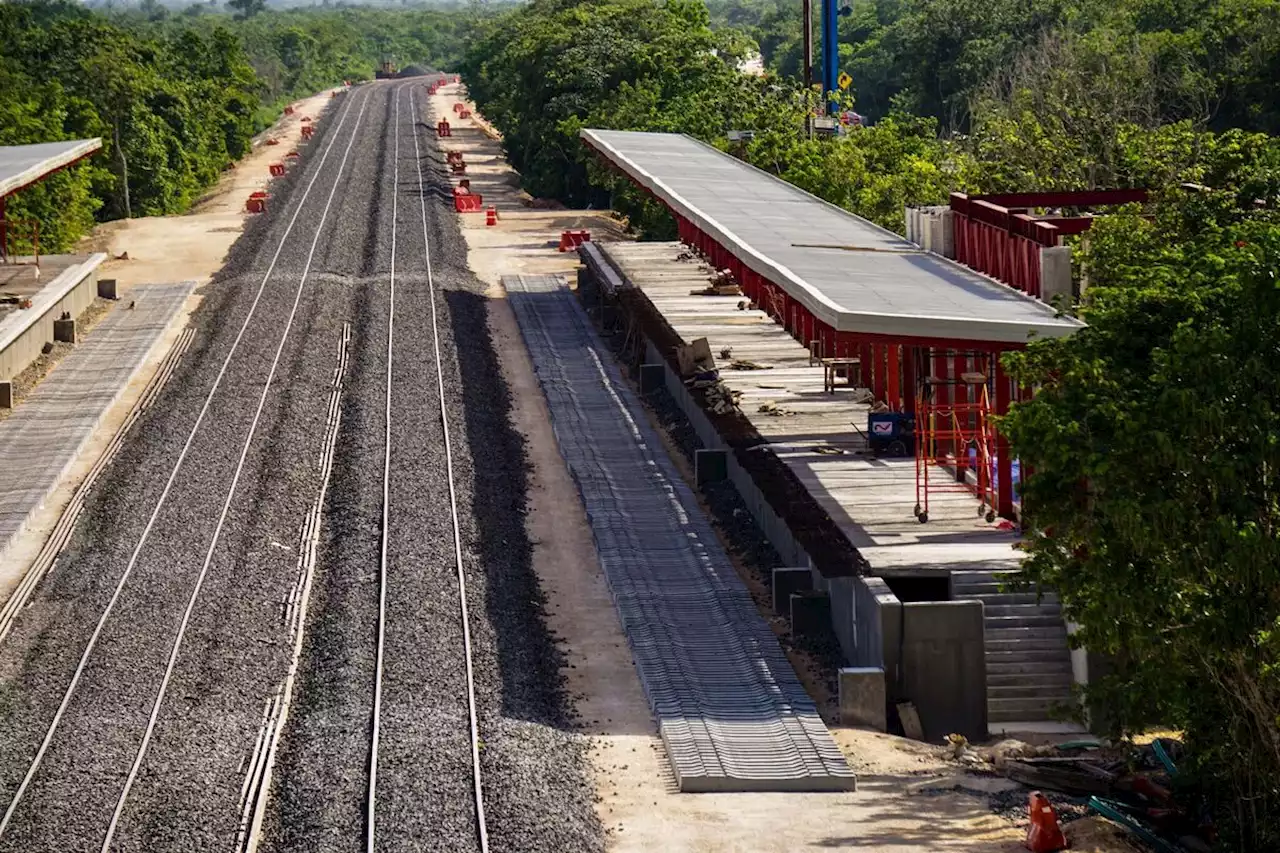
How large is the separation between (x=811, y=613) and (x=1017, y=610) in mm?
2518

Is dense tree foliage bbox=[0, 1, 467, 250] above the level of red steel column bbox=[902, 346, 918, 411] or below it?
above

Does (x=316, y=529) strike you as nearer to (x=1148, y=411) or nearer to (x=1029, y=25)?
(x=1148, y=411)

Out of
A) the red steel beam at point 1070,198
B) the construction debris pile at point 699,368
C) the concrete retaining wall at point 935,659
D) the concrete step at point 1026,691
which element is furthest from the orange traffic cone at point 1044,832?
the construction debris pile at point 699,368

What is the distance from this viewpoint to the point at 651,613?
24562 mm

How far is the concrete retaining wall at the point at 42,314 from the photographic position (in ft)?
130

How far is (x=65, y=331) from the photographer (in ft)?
146

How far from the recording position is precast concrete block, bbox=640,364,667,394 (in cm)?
3897

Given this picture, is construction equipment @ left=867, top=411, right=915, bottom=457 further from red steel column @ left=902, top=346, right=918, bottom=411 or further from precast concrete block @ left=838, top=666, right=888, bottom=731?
precast concrete block @ left=838, top=666, right=888, bottom=731

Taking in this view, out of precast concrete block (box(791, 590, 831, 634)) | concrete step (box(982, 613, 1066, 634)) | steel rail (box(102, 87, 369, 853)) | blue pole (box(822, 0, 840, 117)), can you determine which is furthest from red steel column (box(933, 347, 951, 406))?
blue pole (box(822, 0, 840, 117))

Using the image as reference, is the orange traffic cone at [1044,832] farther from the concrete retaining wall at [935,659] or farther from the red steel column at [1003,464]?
the red steel column at [1003,464]

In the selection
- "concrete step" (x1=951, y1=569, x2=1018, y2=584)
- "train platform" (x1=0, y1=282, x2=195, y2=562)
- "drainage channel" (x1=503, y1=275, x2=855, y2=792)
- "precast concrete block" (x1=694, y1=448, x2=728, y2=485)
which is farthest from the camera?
"precast concrete block" (x1=694, y1=448, x2=728, y2=485)

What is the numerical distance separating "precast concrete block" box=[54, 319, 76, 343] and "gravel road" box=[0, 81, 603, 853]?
2994mm

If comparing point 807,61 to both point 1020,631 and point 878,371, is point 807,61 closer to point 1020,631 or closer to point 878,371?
point 878,371

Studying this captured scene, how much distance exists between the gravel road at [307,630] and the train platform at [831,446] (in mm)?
4234
